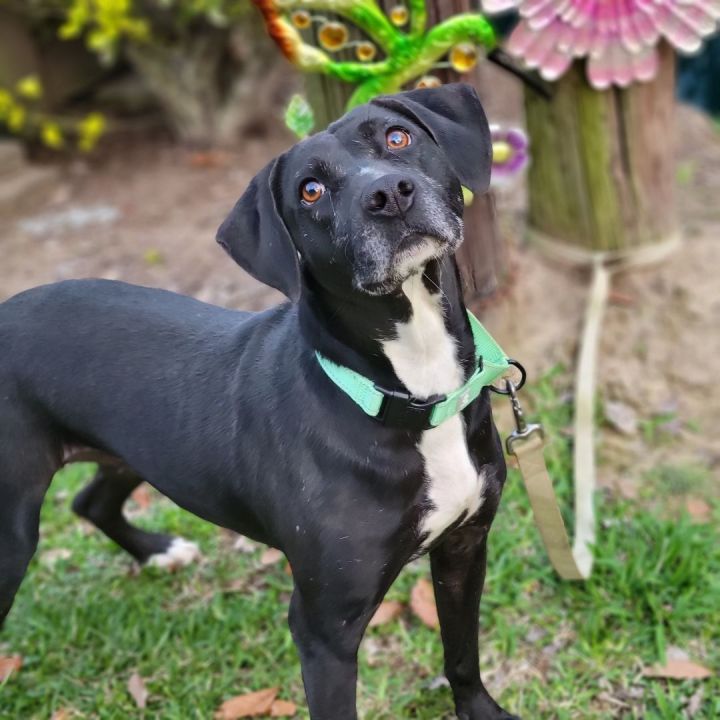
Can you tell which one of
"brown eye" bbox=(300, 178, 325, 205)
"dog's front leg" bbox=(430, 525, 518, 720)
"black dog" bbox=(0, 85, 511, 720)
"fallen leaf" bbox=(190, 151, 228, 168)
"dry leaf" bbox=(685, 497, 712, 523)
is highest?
"brown eye" bbox=(300, 178, 325, 205)

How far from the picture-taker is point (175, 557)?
3.57 m

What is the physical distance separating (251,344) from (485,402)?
60cm

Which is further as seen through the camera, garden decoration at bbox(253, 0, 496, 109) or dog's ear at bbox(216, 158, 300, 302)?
garden decoration at bbox(253, 0, 496, 109)

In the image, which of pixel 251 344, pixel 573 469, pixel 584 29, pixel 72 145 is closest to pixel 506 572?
pixel 573 469

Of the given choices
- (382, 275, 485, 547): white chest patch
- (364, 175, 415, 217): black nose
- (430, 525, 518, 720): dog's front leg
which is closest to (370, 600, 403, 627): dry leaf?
(430, 525, 518, 720): dog's front leg

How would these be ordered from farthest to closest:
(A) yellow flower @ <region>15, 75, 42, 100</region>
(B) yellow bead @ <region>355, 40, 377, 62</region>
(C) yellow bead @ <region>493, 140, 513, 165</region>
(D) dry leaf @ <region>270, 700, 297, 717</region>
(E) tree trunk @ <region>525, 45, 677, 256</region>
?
Answer: (A) yellow flower @ <region>15, 75, 42, 100</region> → (E) tree trunk @ <region>525, 45, 677, 256</region> → (C) yellow bead @ <region>493, 140, 513, 165</region> → (B) yellow bead @ <region>355, 40, 377, 62</region> → (D) dry leaf @ <region>270, 700, 297, 717</region>

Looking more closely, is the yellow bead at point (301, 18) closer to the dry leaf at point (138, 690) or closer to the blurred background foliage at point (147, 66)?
the dry leaf at point (138, 690)

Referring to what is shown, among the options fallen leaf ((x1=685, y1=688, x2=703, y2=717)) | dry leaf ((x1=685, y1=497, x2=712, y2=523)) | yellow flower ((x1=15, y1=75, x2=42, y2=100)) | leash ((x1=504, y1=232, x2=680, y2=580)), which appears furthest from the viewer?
yellow flower ((x1=15, y1=75, x2=42, y2=100))

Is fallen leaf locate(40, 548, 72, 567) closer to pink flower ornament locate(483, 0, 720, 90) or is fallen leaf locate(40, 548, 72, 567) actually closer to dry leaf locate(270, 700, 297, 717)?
dry leaf locate(270, 700, 297, 717)

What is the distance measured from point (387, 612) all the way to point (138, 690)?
83 centimetres

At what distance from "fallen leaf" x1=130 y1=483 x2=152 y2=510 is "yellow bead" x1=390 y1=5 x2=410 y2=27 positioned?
2049 mm

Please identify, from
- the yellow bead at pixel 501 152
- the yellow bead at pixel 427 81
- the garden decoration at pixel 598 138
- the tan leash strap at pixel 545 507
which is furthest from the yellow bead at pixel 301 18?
the tan leash strap at pixel 545 507

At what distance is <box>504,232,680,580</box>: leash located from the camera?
273cm

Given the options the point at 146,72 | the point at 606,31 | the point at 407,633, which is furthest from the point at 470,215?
the point at 146,72
